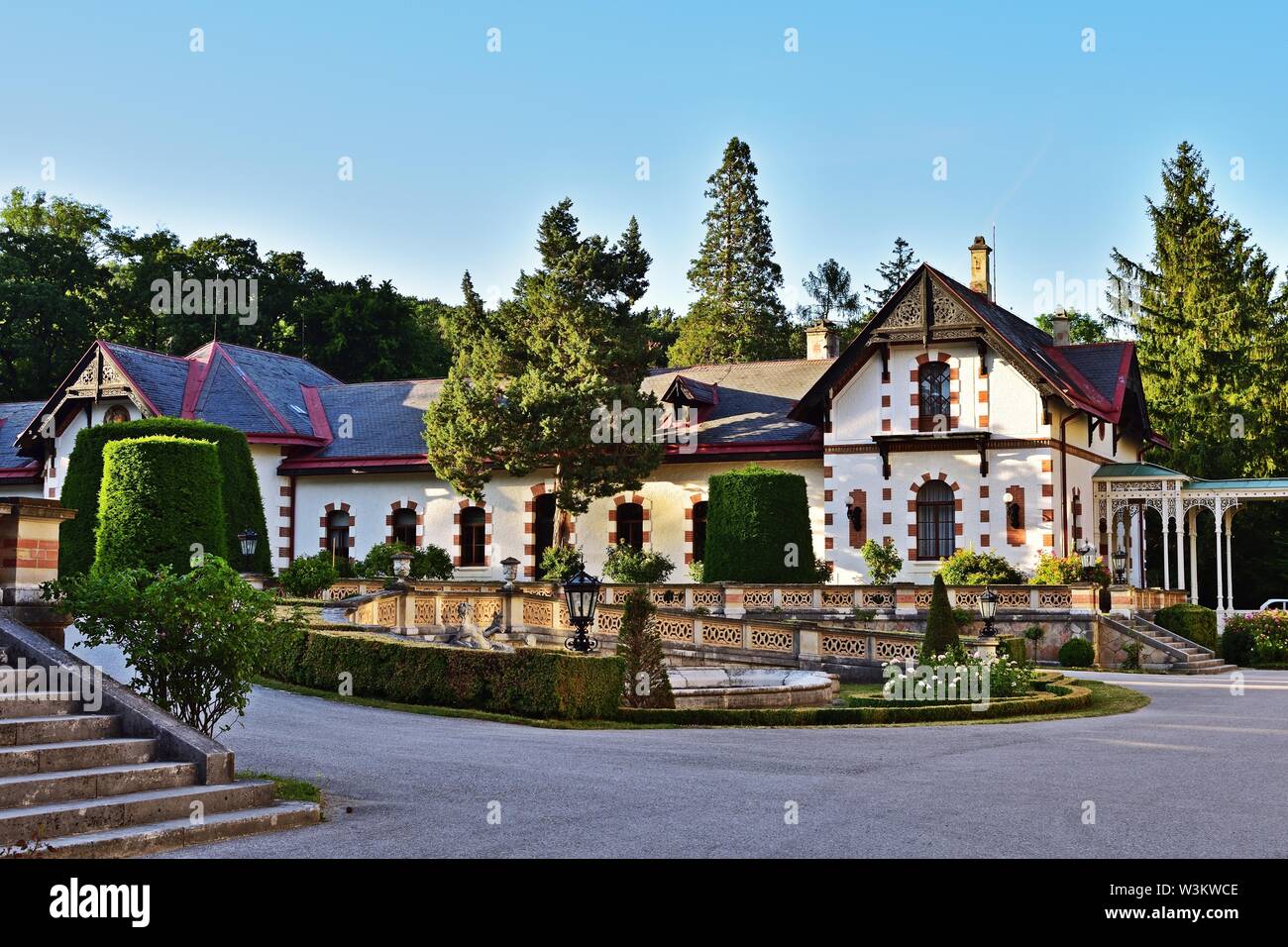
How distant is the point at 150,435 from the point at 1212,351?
38.0 meters

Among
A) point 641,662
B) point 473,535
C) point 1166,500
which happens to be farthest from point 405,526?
point 641,662

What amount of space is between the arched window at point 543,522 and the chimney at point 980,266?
15.0 m

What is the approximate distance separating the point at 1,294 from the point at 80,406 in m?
18.2

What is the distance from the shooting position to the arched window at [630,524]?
40.6m

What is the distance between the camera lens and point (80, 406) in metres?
41.0

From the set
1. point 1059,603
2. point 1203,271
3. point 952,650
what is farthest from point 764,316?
point 952,650

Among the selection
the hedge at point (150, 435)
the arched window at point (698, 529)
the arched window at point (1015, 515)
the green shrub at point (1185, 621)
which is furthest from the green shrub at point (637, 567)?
the green shrub at point (1185, 621)

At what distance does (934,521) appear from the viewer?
37.0 meters

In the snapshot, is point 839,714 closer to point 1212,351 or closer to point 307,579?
point 307,579

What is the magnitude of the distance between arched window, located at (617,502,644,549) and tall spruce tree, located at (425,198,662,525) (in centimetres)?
181

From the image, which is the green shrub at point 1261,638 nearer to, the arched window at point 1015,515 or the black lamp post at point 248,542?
the arched window at point 1015,515

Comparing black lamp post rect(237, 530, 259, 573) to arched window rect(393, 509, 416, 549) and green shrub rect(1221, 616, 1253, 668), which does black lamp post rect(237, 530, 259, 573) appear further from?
green shrub rect(1221, 616, 1253, 668)
